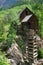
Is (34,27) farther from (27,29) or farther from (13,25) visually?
(13,25)

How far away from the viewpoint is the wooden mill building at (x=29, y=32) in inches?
2115

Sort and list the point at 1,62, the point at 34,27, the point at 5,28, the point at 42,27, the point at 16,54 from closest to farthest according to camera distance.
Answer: the point at 1,62
the point at 16,54
the point at 5,28
the point at 34,27
the point at 42,27

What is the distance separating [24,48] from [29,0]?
7608 cm

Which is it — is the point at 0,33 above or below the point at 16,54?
above

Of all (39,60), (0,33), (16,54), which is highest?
(0,33)

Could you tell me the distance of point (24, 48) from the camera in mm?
52812

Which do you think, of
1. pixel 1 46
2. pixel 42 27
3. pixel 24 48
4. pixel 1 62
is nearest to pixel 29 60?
pixel 24 48

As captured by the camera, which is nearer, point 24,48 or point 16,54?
point 16,54

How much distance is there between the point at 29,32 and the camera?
54875 mm

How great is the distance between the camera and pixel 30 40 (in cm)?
5428

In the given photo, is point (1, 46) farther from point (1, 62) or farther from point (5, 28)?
point (1, 62)

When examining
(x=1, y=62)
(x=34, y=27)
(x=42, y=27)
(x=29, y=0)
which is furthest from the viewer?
Answer: (x=29, y=0)

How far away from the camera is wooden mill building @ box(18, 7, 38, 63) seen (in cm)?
5372

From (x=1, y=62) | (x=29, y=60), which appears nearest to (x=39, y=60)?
(x=29, y=60)
